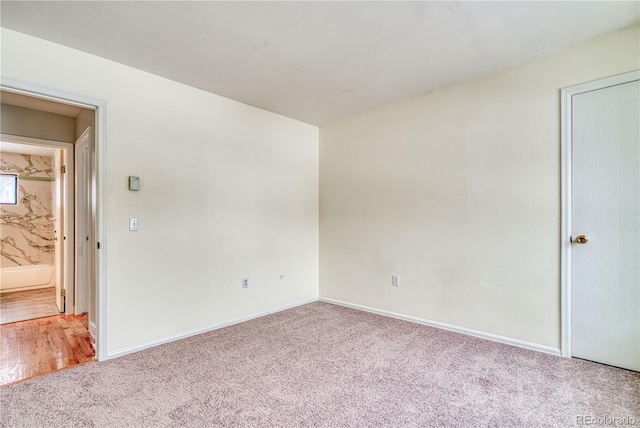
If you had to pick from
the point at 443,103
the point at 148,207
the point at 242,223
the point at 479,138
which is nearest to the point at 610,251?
the point at 479,138

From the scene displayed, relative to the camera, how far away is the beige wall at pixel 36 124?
3369mm

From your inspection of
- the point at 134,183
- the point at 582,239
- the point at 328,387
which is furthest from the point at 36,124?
the point at 582,239

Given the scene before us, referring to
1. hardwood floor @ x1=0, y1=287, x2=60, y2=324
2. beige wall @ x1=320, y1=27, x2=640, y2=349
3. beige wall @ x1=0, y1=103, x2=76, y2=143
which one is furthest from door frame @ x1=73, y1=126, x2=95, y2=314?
beige wall @ x1=320, y1=27, x2=640, y2=349

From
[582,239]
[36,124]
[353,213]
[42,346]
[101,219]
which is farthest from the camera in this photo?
[353,213]

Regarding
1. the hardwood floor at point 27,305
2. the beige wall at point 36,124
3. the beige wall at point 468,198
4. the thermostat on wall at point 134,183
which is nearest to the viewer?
the beige wall at point 468,198

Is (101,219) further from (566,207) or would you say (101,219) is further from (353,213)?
(566,207)

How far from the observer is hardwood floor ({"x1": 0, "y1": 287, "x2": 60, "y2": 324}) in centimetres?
377

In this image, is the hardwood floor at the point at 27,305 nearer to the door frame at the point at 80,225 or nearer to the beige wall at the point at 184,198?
the door frame at the point at 80,225

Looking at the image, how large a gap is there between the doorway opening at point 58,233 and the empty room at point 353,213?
0.04 m

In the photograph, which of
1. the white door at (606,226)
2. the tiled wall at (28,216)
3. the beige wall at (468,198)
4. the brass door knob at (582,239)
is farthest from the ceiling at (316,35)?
the tiled wall at (28,216)

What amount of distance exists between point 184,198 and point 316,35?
190cm

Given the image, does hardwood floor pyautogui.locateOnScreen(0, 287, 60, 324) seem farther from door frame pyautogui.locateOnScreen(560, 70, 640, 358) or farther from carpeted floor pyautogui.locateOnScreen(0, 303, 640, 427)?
door frame pyautogui.locateOnScreen(560, 70, 640, 358)

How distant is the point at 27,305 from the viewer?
166 inches

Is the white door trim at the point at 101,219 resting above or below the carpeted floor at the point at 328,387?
above
